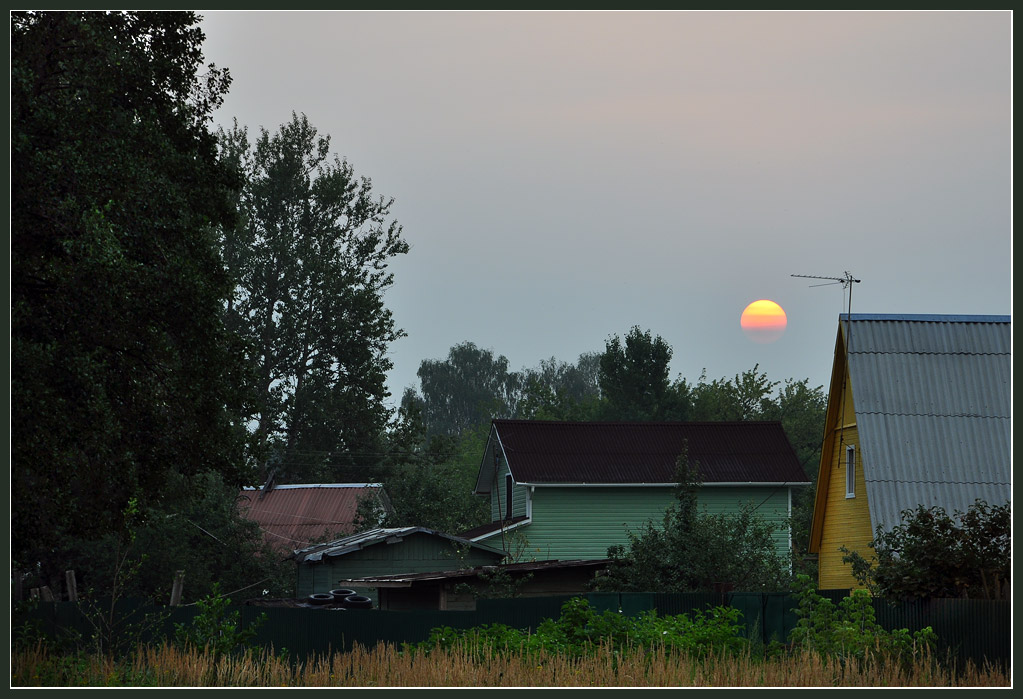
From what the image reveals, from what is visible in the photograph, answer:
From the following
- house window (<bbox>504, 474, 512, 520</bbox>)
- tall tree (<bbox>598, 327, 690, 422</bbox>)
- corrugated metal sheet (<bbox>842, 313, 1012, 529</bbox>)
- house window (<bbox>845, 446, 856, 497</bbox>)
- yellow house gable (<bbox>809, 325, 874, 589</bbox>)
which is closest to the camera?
corrugated metal sheet (<bbox>842, 313, 1012, 529</bbox>)

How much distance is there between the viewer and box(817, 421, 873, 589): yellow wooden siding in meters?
27.6

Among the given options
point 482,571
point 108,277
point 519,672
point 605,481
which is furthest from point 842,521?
point 108,277

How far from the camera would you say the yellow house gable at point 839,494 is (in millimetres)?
27875

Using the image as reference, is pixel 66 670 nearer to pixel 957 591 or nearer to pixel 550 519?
pixel 957 591

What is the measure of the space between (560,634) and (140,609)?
8.40 m

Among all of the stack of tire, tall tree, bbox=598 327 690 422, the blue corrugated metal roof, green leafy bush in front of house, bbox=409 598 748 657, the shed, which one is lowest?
green leafy bush in front of house, bbox=409 598 748 657

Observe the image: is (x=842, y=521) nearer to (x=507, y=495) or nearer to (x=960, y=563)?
(x=960, y=563)

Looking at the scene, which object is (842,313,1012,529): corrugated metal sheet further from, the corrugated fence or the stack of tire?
the stack of tire

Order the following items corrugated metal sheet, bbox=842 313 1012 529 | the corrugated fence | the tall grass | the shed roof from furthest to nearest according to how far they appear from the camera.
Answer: corrugated metal sheet, bbox=842 313 1012 529 → the shed roof → the corrugated fence → the tall grass

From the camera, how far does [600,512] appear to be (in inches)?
1485

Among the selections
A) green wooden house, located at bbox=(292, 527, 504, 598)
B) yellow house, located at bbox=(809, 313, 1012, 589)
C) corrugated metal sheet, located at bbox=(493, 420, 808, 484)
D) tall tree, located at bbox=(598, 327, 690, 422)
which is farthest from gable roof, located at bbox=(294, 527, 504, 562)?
tall tree, located at bbox=(598, 327, 690, 422)

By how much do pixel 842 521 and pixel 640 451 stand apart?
1112 centimetres

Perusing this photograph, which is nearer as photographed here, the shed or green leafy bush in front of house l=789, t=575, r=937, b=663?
green leafy bush in front of house l=789, t=575, r=937, b=663

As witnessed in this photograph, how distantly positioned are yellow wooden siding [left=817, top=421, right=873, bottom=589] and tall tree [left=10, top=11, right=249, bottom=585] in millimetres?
15035
